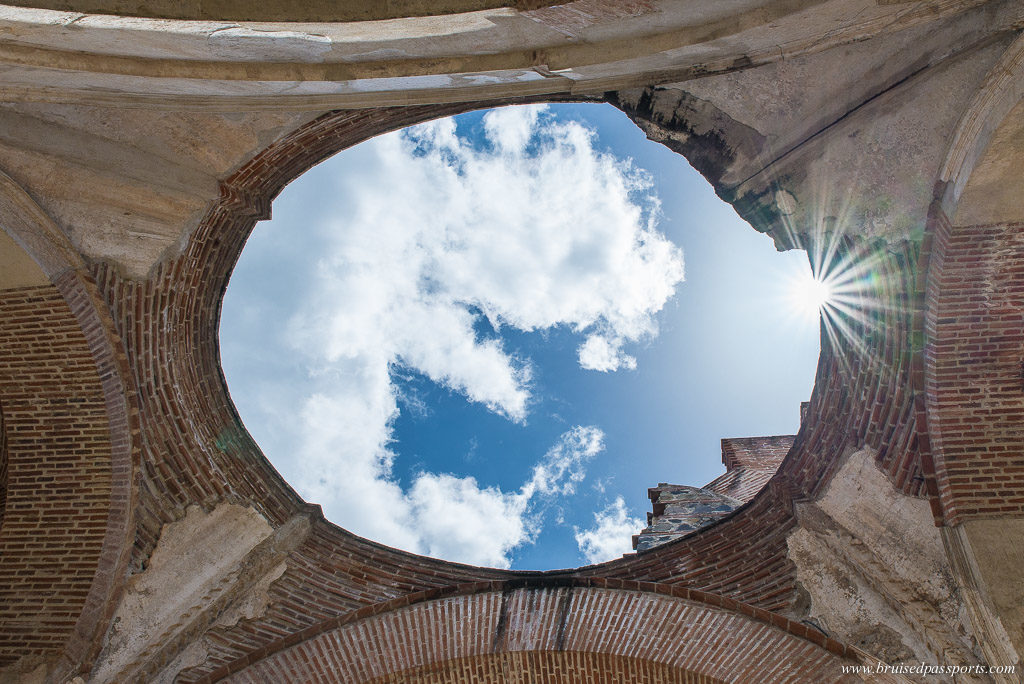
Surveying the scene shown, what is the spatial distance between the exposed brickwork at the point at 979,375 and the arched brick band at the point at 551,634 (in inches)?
54.4

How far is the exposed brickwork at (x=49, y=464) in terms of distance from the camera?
5.05m

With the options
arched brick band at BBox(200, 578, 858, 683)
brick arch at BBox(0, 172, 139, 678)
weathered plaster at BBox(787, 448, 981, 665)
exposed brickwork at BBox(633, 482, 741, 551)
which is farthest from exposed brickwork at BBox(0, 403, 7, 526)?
weathered plaster at BBox(787, 448, 981, 665)

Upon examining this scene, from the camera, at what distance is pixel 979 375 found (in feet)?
14.9

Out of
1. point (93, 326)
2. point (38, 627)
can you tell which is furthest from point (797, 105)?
point (38, 627)

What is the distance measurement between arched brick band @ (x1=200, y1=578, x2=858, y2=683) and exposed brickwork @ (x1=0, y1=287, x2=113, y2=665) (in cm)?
137

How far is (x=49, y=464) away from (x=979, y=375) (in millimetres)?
6599

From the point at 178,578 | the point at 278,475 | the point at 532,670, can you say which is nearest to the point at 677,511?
the point at 532,670

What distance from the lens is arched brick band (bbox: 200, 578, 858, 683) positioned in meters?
4.88

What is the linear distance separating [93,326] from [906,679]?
234 inches

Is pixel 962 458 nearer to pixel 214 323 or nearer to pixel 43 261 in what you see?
pixel 214 323

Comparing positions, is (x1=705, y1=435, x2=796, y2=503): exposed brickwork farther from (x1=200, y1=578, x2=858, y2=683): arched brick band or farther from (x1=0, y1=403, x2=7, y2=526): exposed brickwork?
(x1=0, y1=403, x2=7, y2=526): exposed brickwork

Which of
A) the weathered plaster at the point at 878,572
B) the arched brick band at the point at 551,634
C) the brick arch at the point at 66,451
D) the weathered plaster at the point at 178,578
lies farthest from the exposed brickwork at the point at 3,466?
the weathered plaster at the point at 878,572

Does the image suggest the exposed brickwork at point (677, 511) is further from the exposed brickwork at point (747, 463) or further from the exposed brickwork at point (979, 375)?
the exposed brickwork at point (979, 375)

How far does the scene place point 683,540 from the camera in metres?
5.90
